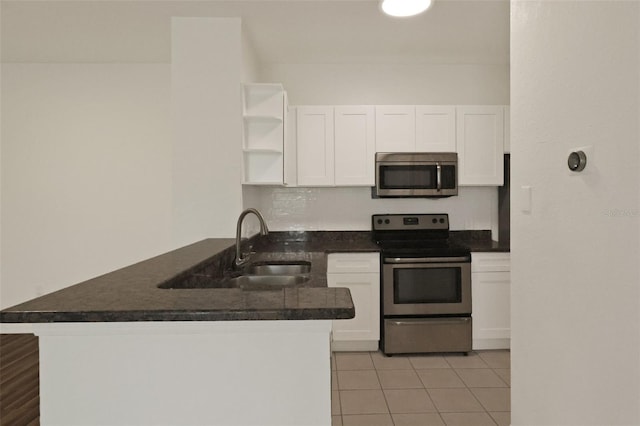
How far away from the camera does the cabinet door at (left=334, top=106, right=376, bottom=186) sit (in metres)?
3.35

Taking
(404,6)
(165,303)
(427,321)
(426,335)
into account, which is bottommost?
(426,335)

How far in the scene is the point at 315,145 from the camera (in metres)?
3.36

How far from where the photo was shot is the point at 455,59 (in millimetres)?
3545

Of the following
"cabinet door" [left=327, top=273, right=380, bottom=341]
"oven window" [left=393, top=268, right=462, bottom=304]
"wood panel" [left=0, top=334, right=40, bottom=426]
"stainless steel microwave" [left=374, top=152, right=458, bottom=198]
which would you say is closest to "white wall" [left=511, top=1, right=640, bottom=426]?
"oven window" [left=393, top=268, right=462, bottom=304]

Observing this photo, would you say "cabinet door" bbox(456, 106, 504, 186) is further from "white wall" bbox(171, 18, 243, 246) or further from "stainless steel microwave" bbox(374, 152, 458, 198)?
"white wall" bbox(171, 18, 243, 246)

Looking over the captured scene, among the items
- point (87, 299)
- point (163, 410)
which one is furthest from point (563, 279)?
point (87, 299)

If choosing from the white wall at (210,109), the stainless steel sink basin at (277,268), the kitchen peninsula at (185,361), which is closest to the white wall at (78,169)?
the white wall at (210,109)

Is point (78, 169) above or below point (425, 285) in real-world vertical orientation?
above

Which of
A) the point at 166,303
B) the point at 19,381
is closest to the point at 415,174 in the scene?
the point at 166,303

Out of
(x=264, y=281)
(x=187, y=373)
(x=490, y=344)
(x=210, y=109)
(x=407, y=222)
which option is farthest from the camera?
→ (x=407, y=222)

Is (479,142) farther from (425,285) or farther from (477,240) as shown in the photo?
(425,285)

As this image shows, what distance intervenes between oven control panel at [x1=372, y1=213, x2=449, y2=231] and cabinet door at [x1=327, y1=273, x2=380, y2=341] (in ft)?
2.09

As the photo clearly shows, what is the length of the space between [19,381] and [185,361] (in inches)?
105

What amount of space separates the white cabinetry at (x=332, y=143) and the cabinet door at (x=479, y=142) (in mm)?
779
